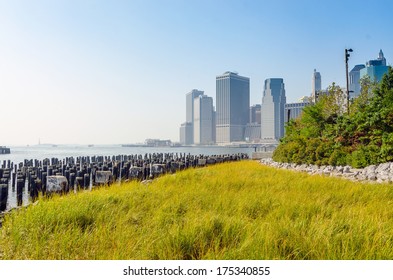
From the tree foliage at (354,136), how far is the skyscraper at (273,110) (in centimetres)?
768

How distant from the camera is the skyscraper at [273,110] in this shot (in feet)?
76.2

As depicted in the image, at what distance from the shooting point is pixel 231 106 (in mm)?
22047

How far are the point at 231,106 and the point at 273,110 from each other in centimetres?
477

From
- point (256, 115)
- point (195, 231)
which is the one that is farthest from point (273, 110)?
point (195, 231)

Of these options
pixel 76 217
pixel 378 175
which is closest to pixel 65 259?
pixel 76 217

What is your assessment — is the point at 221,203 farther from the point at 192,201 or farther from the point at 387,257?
the point at 387,257

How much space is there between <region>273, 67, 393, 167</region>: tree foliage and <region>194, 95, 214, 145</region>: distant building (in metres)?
8.75

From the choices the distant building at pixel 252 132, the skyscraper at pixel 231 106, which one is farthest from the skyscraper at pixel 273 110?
the distant building at pixel 252 132

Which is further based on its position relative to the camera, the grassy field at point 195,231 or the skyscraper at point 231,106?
the skyscraper at point 231,106

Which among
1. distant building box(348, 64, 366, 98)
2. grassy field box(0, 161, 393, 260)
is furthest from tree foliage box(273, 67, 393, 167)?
distant building box(348, 64, 366, 98)

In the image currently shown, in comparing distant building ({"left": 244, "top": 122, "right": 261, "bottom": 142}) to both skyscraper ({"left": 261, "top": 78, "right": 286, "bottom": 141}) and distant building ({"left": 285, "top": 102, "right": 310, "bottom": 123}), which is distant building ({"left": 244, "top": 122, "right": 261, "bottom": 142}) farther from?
distant building ({"left": 285, "top": 102, "right": 310, "bottom": 123})

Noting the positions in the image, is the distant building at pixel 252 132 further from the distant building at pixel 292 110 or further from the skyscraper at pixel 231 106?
the distant building at pixel 292 110

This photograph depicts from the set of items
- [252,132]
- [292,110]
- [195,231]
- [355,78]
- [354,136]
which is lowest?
[195,231]

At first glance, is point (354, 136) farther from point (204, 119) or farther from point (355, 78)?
point (204, 119)
